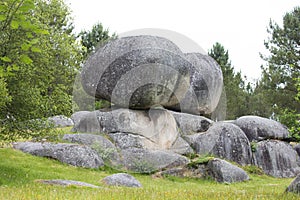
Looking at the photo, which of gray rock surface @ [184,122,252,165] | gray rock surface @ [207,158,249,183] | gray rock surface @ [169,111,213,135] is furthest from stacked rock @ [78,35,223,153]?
gray rock surface @ [207,158,249,183]

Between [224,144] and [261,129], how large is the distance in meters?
4.81

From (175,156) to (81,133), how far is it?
20.8 ft

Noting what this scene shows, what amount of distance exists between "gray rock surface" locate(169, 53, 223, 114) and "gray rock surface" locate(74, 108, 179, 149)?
412 centimetres

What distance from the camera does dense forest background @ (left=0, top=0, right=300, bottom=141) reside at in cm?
1098

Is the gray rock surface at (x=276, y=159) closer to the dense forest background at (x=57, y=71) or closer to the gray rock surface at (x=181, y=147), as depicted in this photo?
the dense forest background at (x=57, y=71)

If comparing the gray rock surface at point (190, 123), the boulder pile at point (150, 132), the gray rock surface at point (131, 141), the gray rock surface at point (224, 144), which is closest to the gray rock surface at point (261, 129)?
the boulder pile at point (150, 132)

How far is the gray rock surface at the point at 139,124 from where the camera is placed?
78.4ft

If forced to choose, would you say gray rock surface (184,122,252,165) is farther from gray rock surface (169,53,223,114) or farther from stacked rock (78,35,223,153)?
gray rock surface (169,53,223,114)

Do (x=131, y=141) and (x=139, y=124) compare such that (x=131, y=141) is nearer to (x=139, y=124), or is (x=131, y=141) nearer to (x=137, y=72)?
(x=139, y=124)

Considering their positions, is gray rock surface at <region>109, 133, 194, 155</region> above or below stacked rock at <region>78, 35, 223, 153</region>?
below

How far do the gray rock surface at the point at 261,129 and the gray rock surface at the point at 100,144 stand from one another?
12.0 metres

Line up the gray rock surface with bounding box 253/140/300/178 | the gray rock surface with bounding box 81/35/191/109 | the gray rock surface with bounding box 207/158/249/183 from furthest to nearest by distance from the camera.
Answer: the gray rock surface with bounding box 253/140/300/178 → the gray rock surface with bounding box 81/35/191/109 → the gray rock surface with bounding box 207/158/249/183

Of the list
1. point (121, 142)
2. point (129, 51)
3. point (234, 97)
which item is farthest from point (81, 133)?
point (234, 97)

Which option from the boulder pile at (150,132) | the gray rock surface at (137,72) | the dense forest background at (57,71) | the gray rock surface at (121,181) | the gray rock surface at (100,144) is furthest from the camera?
the gray rock surface at (137,72)
